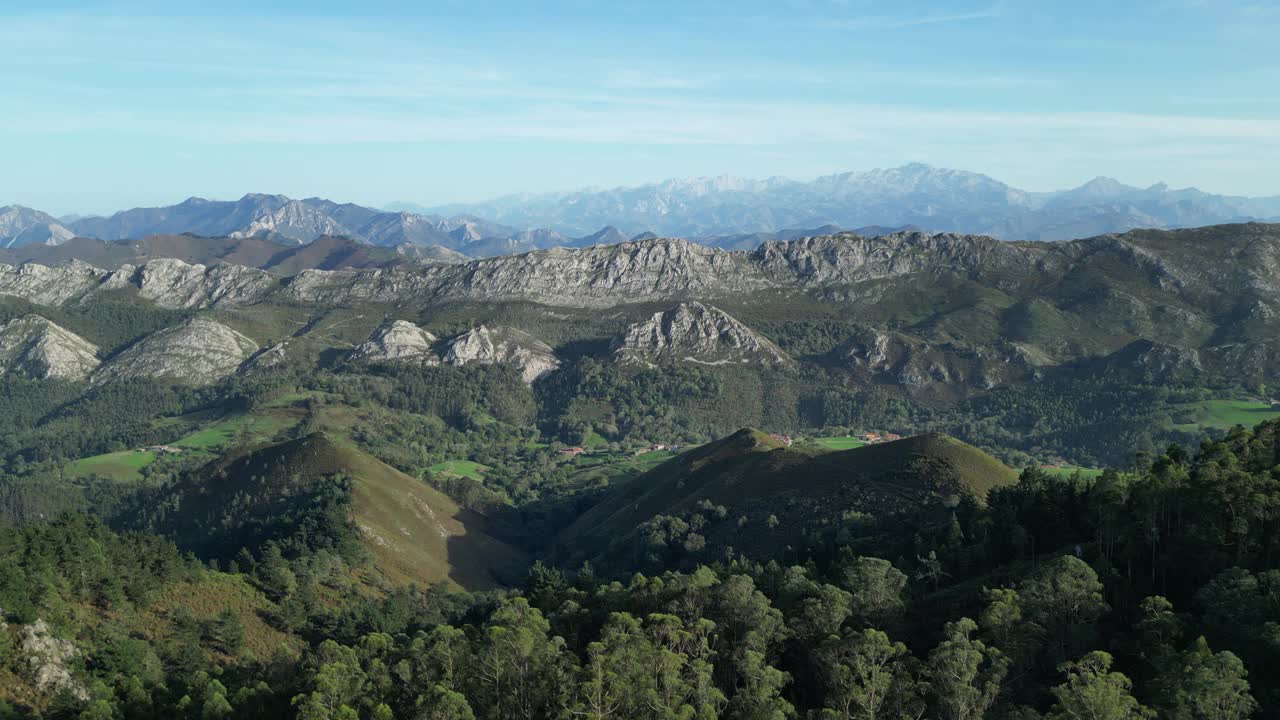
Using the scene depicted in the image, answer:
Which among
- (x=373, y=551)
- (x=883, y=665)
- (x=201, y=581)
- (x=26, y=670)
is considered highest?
(x=883, y=665)

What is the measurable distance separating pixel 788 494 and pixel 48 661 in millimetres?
109668

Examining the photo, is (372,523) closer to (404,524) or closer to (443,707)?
(404,524)

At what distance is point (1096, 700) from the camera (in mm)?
52906

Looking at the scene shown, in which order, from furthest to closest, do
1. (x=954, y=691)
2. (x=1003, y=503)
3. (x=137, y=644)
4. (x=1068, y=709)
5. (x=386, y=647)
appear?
(x=1003, y=503) → (x=137, y=644) → (x=386, y=647) → (x=954, y=691) → (x=1068, y=709)

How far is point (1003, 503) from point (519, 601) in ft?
203

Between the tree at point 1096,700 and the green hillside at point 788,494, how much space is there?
79392 mm

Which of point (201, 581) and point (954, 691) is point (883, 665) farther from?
point (201, 581)

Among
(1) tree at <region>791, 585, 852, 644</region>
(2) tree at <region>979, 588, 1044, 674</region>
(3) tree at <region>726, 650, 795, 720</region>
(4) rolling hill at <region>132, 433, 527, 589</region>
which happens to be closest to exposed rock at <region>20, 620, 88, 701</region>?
(3) tree at <region>726, 650, 795, 720</region>

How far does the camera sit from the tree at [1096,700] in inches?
2069

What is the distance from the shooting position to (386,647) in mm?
74125

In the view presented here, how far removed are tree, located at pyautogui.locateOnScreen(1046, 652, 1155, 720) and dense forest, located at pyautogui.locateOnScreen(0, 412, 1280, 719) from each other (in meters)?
0.11

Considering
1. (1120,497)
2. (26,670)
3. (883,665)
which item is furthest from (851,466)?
(26,670)

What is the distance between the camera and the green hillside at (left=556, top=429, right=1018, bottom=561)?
148 m

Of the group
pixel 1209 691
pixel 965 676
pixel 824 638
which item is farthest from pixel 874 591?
pixel 1209 691
